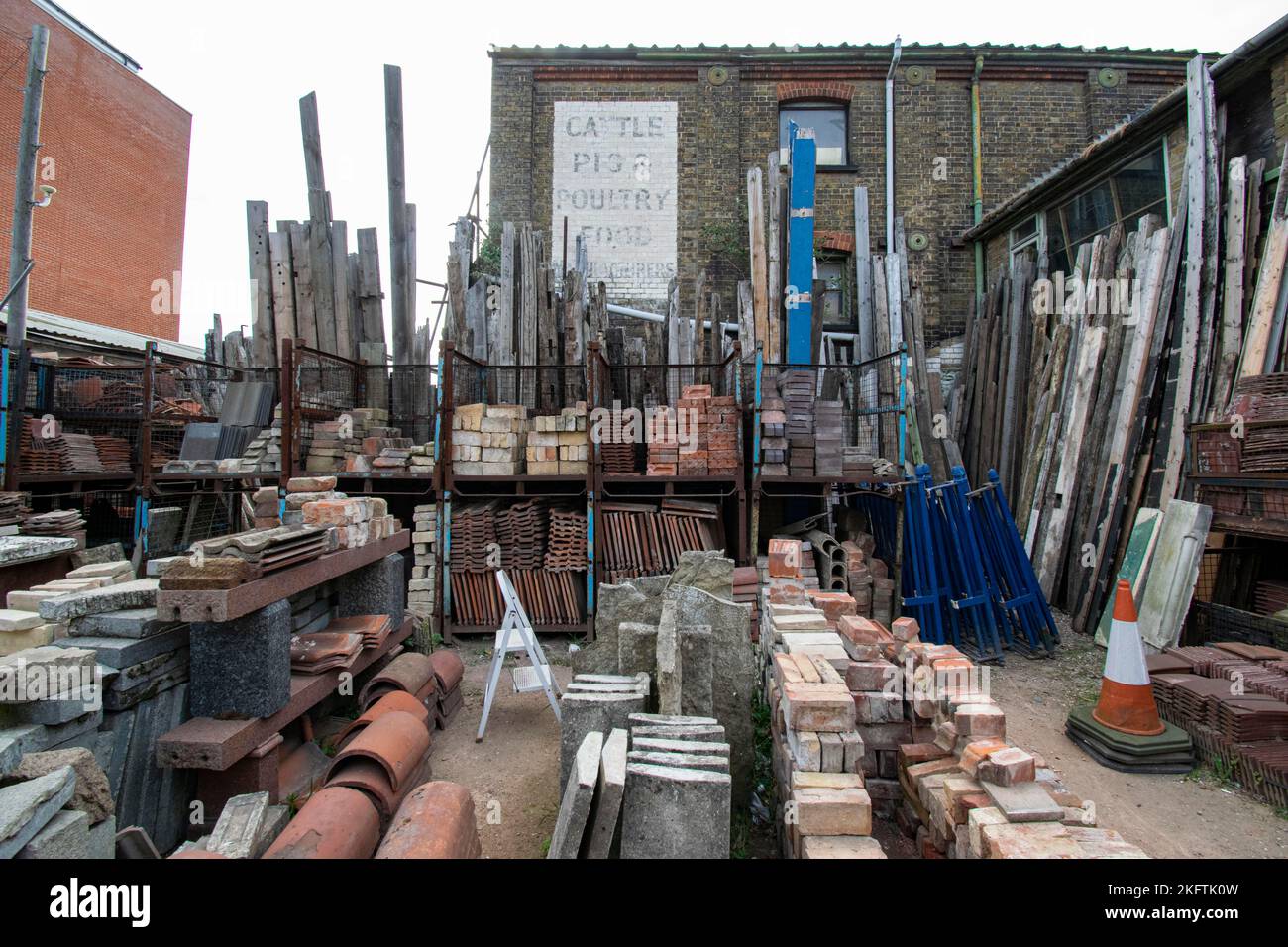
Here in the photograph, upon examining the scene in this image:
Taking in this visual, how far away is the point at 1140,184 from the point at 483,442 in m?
9.84

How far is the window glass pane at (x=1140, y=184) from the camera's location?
8414 mm

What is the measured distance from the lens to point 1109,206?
9.21 meters

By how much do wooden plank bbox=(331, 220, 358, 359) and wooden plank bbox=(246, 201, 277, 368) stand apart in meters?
0.96

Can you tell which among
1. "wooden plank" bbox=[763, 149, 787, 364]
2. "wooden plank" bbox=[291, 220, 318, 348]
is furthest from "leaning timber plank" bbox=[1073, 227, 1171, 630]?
"wooden plank" bbox=[291, 220, 318, 348]

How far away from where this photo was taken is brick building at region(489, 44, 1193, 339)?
1200cm

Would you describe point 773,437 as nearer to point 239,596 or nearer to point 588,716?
point 588,716

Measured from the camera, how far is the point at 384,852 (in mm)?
2527

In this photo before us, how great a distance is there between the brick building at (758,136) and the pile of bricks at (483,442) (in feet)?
19.2

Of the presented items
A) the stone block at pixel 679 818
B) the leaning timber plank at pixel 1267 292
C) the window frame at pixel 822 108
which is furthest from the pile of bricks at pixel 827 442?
the window frame at pixel 822 108

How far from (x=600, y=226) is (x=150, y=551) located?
363 inches

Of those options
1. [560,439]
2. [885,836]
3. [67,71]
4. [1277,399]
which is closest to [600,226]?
[560,439]

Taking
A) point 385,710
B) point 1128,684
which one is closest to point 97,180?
point 385,710

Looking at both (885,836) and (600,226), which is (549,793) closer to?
(885,836)

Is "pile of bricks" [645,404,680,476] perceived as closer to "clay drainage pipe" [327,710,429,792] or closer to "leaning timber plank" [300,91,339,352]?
"clay drainage pipe" [327,710,429,792]
